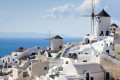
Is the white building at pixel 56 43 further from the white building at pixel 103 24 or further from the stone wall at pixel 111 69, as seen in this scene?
the stone wall at pixel 111 69

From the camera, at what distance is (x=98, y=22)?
149 feet

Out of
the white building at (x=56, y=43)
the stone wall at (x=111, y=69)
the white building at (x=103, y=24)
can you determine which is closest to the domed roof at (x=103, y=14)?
the white building at (x=103, y=24)

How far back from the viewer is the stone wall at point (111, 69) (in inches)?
1146

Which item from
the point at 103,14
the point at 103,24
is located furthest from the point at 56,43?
the point at 103,14

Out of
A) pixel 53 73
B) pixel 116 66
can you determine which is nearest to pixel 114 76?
pixel 116 66

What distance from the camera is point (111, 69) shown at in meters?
29.7

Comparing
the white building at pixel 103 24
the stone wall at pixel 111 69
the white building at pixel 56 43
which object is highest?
the white building at pixel 103 24

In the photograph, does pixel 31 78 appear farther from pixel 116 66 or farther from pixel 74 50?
pixel 116 66

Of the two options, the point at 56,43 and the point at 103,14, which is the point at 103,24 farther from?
the point at 56,43

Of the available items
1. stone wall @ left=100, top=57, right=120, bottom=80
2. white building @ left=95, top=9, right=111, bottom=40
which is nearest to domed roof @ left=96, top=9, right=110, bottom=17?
white building @ left=95, top=9, right=111, bottom=40

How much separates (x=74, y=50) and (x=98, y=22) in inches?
281

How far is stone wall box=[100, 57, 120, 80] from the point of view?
2911 cm

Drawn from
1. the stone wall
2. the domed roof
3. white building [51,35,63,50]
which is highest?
the domed roof

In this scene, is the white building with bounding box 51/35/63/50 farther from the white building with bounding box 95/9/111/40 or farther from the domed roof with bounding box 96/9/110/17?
the domed roof with bounding box 96/9/110/17
